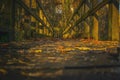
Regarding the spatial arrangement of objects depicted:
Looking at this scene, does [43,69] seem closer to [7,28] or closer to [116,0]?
[116,0]

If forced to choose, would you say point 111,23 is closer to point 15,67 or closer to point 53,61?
point 53,61

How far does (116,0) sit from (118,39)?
0.58m

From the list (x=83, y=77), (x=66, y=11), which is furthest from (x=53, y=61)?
(x=66, y=11)

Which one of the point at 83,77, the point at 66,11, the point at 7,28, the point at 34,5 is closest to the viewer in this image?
the point at 83,77

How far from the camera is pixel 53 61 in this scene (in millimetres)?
2379

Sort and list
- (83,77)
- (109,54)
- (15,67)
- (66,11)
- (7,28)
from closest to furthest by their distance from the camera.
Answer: (83,77) < (15,67) < (109,54) < (7,28) < (66,11)

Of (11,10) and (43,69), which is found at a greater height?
(11,10)

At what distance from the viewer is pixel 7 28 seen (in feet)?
16.4

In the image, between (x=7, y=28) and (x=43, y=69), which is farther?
(x=7, y=28)

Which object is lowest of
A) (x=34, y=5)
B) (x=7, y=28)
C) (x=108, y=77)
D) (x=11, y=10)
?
(x=108, y=77)

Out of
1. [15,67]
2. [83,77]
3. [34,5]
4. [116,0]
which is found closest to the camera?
[83,77]

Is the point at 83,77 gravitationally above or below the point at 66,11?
below

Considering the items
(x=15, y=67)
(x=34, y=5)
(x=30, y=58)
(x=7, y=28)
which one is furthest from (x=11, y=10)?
(x=34, y=5)

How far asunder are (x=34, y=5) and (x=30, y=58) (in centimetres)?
795
